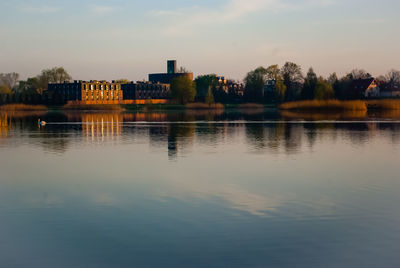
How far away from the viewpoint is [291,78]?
158125 mm

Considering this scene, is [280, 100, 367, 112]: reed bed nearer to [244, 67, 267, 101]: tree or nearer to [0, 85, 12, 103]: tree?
[244, 67, 267, 101]: tree

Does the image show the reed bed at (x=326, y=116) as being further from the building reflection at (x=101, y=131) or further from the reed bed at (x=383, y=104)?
the building reflection at (x=101, y=131)

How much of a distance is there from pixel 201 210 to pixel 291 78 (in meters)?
148

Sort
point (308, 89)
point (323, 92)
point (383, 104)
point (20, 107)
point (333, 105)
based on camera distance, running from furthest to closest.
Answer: point (20, 107) < point (308, 89) < point (383, 104) < point (323, 92) < point (333, 105)

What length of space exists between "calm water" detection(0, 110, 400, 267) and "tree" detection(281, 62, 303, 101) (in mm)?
127354

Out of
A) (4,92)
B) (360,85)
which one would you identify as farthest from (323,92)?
(4,92)

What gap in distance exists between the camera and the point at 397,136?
3959 centimetres

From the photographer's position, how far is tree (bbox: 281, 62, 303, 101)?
6033 inches

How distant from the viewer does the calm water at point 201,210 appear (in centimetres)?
1039

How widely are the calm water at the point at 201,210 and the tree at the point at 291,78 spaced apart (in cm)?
12735

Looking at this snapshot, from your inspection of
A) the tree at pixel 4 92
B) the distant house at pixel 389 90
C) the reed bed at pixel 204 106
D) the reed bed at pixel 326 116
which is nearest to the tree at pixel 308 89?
the reed bed at pixel 326 116

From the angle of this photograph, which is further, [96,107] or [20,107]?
[96,107]

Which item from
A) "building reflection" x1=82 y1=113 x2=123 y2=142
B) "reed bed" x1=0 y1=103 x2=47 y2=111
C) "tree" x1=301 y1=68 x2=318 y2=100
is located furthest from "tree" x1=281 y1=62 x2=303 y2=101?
"building reflection" x1=82 y1=113 x2=123 y2=142

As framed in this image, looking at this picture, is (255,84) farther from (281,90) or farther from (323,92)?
(323,92)
